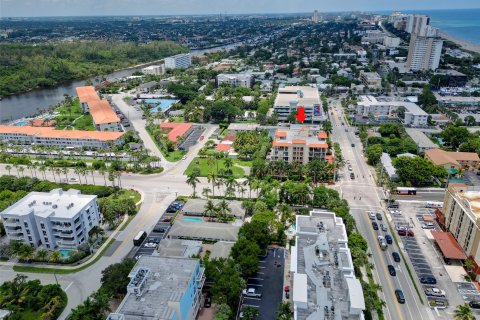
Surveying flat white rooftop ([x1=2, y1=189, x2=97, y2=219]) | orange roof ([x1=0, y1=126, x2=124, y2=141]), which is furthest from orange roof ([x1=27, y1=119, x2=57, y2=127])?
flat white rooftop ([x1=2, y1=189, x2=97, y2=219])

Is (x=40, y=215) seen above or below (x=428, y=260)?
above

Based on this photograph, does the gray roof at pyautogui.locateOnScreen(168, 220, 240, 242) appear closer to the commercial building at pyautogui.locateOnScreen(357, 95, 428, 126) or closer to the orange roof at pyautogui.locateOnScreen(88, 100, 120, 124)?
the orange roof at pyautogui.locateOnScreen(88, 100, 120, 124)

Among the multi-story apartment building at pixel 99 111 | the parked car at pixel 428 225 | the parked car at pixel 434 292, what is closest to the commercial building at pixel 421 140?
the parked car at pixel 428 225

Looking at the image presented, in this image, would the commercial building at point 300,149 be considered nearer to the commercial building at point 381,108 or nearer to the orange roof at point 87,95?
the commercial building at point 381,108

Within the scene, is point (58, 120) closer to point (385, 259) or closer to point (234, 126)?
point (234, 126)

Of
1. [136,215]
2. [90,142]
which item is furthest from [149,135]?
[136,215]
